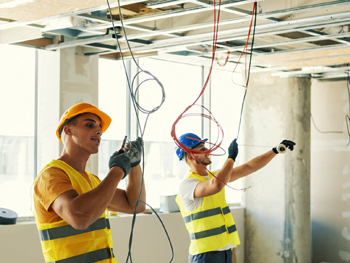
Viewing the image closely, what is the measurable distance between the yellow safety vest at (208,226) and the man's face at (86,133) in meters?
1.35

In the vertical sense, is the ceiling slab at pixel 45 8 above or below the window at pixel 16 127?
above

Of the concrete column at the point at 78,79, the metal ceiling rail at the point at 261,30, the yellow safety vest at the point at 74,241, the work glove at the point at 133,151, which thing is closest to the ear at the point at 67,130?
the yellow safety vest at the point at 74,241

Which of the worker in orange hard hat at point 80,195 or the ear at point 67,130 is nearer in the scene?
the worker in orange hard hat at point 80,195

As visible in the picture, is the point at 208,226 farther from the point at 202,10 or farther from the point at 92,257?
the point at 202,10

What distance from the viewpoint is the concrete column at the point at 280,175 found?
559 centimetres

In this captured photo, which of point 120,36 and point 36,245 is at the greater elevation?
point 120,36

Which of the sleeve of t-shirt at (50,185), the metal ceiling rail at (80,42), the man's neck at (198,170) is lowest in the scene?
the man's neck at (198,170)

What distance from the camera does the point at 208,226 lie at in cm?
318

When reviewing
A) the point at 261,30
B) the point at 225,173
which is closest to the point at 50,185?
the point at 225,173

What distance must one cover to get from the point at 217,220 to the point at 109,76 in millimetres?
2346

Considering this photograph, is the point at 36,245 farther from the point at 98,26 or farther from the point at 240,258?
the point at 240,258

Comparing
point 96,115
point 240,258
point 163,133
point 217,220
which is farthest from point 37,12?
point 240,258

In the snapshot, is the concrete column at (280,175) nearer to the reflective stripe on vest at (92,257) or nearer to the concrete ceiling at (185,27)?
the concrete ceiling at (185,27)

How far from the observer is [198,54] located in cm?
455
